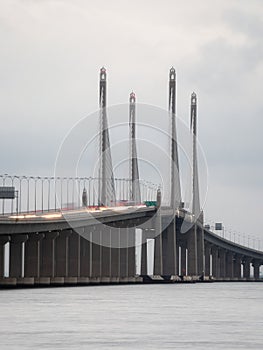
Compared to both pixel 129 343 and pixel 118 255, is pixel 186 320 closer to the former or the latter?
pixel 129 343

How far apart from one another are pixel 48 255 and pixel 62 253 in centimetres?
652

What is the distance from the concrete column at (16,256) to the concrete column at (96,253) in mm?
32801

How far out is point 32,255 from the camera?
6240 inches

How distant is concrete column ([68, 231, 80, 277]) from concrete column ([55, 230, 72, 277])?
1242 millimetres

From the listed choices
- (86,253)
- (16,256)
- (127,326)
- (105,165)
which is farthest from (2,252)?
(127,326)

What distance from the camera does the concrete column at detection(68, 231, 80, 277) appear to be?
17469 cm

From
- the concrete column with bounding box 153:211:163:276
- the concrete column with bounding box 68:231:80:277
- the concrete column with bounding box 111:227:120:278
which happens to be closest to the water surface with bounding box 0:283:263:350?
the concrete column with bounding box 68:231:80:277

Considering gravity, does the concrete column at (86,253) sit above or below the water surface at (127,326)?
above

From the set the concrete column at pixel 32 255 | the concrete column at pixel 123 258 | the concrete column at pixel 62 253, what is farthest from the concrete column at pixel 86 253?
the concrete column at pixel 32 255

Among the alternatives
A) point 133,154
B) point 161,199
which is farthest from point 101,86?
point 161,199

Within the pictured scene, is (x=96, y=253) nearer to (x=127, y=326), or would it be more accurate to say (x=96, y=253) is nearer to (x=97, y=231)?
(x=97, y=231)

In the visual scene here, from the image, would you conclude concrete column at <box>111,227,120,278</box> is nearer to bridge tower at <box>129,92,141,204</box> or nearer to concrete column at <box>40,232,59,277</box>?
bridge tower at <box>129,92,141,204</box>

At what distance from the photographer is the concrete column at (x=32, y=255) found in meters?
155

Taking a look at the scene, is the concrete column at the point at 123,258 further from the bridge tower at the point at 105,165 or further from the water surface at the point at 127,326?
the water surface at the point at 127,326
